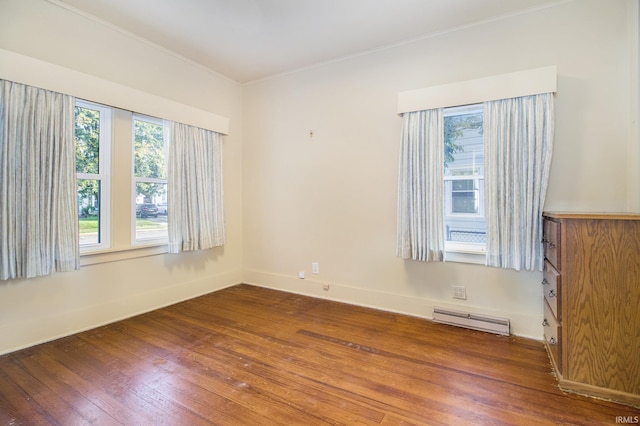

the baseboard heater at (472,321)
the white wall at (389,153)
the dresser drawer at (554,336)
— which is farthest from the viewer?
the baseboard heater at (472,321)

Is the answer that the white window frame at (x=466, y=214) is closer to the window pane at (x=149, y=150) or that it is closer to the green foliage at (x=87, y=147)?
the window pane at (x=149, y=150)

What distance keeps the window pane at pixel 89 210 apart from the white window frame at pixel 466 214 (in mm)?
3352

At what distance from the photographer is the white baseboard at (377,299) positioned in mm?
2535

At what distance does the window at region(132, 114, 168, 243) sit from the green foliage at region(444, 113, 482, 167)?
9.96 ft

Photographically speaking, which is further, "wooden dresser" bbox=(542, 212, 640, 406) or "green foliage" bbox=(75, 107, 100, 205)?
"green foliage" bbox=(75, 107, 100, 205)

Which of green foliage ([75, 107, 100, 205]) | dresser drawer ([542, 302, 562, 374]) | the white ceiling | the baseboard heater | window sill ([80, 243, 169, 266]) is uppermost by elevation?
the white ceiling

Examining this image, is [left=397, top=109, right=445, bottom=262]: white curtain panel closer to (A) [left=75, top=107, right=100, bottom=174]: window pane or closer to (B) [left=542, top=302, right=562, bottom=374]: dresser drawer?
(B) [left=542, top=302, right=562, bottom=374]: dresser drawer

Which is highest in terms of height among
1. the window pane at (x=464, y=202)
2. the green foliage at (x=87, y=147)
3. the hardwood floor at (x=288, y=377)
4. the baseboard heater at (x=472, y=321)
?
the green foliage at (x=87, y=147)

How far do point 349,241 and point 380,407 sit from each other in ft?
6.22

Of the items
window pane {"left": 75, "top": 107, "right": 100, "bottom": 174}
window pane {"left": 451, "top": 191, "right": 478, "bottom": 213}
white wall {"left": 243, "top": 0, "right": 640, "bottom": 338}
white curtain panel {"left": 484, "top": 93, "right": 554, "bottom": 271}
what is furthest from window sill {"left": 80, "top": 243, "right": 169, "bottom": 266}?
white curtain panel {"left": 484, "top": 93, "right": 554, "bottom": 271}

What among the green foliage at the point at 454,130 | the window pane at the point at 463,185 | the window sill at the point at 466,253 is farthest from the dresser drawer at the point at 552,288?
the green foliage at the point at 454,130

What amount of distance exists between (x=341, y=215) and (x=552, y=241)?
1.95m

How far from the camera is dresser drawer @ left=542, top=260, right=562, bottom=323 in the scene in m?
1.88

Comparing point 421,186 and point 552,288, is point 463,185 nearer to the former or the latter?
point 421,186
